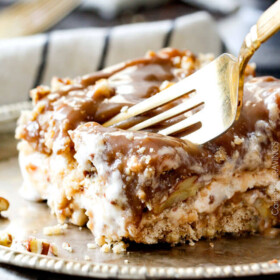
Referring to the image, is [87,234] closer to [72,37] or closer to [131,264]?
[131,264]

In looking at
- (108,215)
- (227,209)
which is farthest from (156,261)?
(227,209)

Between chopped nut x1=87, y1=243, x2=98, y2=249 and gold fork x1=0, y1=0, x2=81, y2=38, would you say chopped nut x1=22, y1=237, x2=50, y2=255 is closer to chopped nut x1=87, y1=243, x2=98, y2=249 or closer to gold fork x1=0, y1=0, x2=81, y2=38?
chopped nut x1=87, y1=243, x2=98, y2=249

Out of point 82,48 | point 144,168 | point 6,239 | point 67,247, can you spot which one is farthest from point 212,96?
point 82,48

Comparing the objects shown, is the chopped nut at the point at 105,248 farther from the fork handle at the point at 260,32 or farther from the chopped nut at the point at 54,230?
the fork handle at the point at 260,32

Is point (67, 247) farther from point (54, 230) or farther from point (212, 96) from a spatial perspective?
point (212, 96)

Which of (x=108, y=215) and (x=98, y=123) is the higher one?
(x=98, y=123)

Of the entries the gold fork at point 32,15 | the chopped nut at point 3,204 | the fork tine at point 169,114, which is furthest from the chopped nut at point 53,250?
the gold fork at point 32,15
